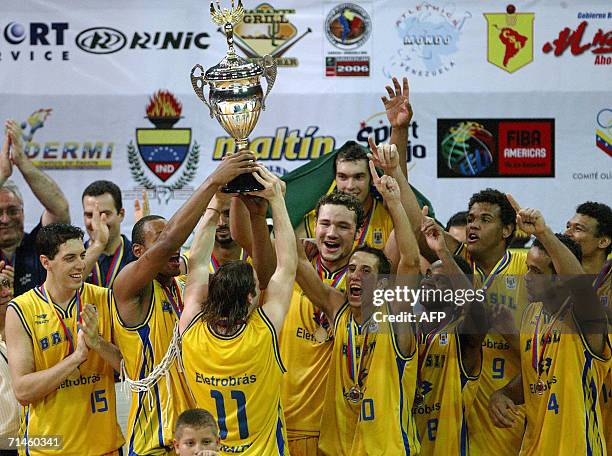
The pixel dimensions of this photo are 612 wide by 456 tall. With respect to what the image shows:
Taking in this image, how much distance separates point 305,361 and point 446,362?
0.79 m

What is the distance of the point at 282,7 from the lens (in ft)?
27.9

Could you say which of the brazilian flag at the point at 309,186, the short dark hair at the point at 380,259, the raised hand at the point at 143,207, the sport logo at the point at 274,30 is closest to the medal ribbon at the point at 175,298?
the short dark hair at the point at 380,259

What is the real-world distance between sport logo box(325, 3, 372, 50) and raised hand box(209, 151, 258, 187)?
4.04 meters

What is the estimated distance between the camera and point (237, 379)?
14.9 ft

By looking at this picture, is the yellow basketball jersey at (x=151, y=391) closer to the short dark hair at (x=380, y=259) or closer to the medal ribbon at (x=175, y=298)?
the medal ribbon at (x=175, y=298)

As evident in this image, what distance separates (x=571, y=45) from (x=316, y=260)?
4.05 m

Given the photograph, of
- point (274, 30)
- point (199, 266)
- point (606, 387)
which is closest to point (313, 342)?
point (199, 266)

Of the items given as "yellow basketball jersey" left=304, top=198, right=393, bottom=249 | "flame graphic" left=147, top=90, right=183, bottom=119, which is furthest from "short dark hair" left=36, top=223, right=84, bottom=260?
"flame graphic" left=147, top=90, right=183, bottom=119

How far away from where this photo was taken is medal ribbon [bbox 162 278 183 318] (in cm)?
526

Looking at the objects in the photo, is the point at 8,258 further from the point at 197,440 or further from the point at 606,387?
the point at 606,387

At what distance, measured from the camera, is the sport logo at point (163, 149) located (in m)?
8.53

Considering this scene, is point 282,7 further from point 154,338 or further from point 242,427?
point 242,427

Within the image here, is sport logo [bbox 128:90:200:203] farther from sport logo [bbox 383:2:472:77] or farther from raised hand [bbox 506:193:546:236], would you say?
raised hand [bbox 506:193:546:236]

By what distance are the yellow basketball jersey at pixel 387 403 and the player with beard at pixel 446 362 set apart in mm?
220
